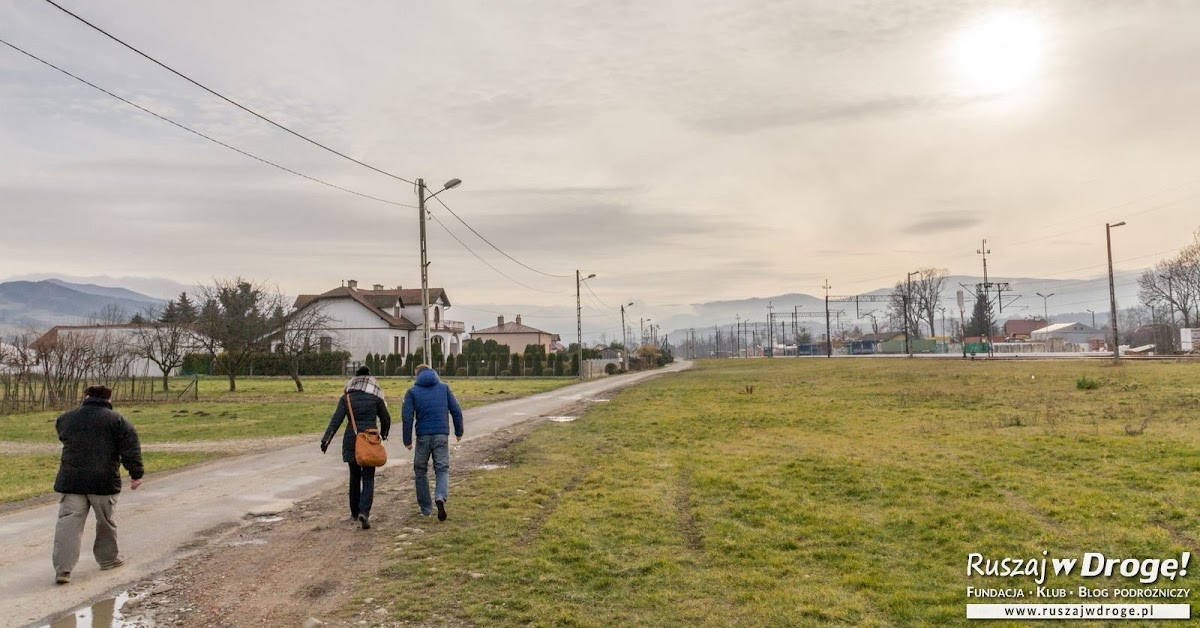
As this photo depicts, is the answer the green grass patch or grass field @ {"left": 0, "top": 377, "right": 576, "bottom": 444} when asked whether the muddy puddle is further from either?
grass field @ {"left": 0, "top": 377, "right": 576, "bottom": 444}

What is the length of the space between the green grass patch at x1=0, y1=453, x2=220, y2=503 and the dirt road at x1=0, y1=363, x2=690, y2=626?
3.66 ft

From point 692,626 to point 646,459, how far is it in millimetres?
9002

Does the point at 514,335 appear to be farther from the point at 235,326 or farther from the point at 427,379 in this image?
the point at 427,379

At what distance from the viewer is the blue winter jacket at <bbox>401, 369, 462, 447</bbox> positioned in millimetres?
9602

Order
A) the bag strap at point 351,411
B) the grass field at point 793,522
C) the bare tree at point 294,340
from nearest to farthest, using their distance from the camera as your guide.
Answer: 1. the grass field at point 793,522
2. the bag strap at point 351,411
3. the bare tree at point 294,340

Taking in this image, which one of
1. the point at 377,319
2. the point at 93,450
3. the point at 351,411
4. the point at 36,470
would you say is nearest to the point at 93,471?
the point at 93,450

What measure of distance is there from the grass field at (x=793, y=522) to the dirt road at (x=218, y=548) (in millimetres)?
867

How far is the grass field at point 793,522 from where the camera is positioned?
6.18 metres

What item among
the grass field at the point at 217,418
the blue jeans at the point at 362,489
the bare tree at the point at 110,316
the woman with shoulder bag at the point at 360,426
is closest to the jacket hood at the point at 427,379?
the woman with shoulder bag at the point at 360,426

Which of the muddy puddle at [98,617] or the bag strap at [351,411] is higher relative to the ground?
the bag strap at [351,411]

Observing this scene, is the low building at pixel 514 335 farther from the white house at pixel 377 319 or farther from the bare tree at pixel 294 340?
the bare tree at pixel 294 340

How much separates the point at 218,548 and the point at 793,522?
6.88 metres

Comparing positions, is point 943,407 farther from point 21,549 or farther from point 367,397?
point 21,549

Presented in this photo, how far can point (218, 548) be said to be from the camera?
27.1 feet
